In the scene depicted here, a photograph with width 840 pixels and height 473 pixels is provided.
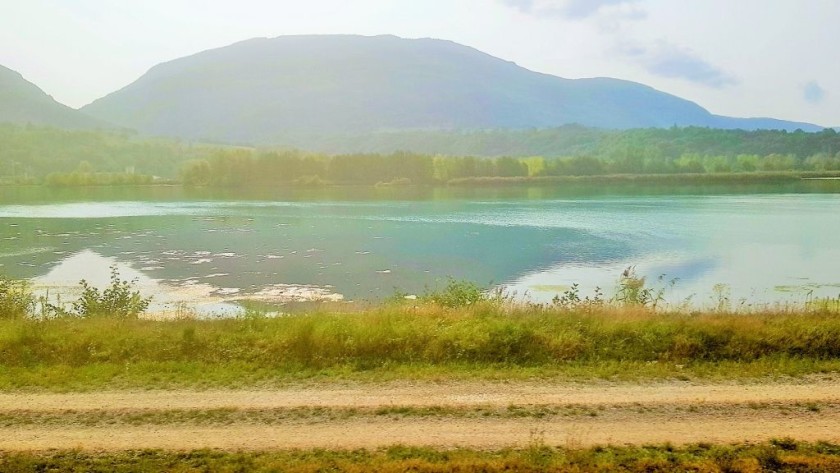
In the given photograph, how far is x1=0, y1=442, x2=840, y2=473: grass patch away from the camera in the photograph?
26.5 feet

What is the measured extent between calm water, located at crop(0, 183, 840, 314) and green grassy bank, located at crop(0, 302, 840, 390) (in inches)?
525

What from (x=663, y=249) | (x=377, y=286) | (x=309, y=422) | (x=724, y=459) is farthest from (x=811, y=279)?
(x=309, y=422)

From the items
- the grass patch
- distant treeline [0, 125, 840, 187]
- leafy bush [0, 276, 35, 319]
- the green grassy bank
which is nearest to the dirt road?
the grass patch

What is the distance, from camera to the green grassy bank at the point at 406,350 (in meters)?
11.7

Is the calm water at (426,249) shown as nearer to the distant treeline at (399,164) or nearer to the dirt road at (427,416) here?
the dirt road at (427,416)

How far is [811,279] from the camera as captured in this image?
31734 mm

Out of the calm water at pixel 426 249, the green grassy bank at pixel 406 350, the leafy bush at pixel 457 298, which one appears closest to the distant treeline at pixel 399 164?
the calm water at pixel 426 249

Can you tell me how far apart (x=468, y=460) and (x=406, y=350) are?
4.83 metres

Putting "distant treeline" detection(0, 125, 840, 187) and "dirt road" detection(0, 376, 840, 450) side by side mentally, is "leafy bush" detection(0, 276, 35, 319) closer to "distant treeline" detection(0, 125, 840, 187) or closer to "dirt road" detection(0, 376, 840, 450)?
"dirt road" detection(0, 376, 840, 450)

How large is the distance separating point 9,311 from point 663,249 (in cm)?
3537

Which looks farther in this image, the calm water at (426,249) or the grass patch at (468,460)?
the calm water at (426,249)

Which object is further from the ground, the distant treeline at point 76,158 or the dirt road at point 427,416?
the distant treeline at point 76,158

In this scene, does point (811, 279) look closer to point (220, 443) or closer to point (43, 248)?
point (220, 443)

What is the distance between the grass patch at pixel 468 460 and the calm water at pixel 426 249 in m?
18.7
